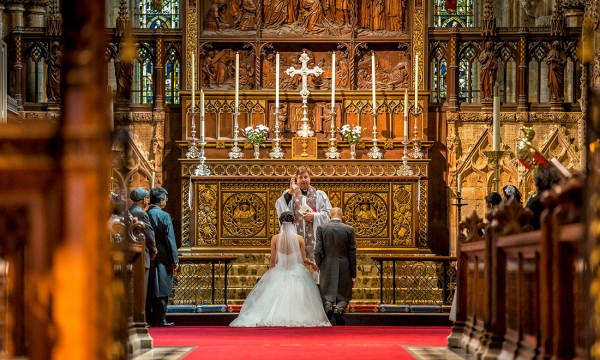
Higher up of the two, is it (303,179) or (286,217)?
(303,179)

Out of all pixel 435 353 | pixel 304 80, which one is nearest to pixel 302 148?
pixel 304 80

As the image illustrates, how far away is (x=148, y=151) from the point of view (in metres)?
14.8

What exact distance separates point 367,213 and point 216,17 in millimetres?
3855

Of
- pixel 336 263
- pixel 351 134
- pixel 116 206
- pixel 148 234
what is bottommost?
pixel 336 263

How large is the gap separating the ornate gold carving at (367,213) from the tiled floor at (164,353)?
260 inches

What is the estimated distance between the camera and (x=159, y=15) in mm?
20281

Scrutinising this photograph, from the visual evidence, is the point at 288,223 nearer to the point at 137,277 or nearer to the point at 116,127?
the point at 137,277

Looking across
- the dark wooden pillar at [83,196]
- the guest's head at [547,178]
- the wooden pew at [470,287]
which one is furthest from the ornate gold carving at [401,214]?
the dark wooden pillar at [83,196]

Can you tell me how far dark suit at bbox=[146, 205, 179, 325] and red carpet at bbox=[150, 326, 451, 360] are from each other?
17.8 inches

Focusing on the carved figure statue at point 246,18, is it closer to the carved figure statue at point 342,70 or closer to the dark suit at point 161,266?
the carved figure statue at point 342,70

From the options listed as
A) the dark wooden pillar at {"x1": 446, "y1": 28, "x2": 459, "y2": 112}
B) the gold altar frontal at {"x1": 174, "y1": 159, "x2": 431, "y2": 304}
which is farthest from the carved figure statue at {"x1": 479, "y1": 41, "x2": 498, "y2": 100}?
the gold altar frontal at {"x1": 174, "y1": 159, "x2": 431, "y2": 304}

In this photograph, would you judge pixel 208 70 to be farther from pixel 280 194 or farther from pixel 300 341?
pixel 300 341

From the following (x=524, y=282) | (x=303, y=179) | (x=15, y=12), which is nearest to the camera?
(x=524, y=282)

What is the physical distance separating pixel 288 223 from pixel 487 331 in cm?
541
